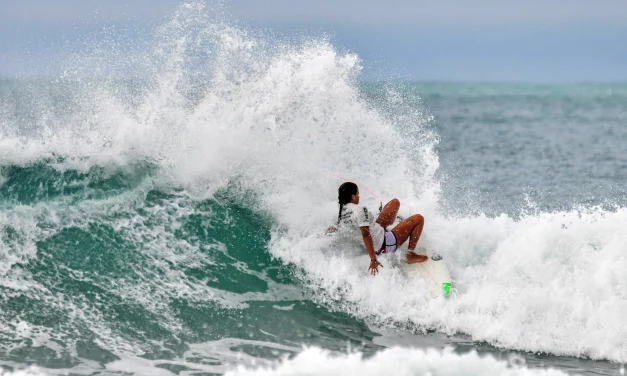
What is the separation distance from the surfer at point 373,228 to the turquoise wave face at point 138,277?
0.95 metres

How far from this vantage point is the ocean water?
847cm

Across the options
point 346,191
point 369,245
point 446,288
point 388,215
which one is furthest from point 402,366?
point 388,215

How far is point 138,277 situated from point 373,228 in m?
3.10

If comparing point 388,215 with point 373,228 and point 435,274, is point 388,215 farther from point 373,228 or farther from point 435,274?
point 435,274

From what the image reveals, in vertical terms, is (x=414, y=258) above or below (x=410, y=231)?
below

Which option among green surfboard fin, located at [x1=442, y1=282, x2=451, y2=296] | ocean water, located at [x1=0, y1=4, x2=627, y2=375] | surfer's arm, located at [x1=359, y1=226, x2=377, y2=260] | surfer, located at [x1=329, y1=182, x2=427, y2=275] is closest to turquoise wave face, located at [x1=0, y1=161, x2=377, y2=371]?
ocean water, located at [x1=0, y1=4, x2=627, y2=375]

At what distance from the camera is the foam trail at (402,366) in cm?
733

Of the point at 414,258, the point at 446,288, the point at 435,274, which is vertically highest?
the point at 414,258

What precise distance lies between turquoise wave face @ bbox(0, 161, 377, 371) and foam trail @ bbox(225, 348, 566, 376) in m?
0.65

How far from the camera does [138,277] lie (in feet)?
32.3

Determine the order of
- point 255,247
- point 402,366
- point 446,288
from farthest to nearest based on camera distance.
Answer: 1. point 255,247
2. point 446,288
3. point 402,366

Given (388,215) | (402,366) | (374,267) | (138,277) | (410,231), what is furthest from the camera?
(388,215)

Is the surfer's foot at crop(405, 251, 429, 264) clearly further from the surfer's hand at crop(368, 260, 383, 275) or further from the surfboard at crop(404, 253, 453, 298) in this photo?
the surfer's hand at crop(368, 260, 383, 275)

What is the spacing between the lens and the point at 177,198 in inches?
451
